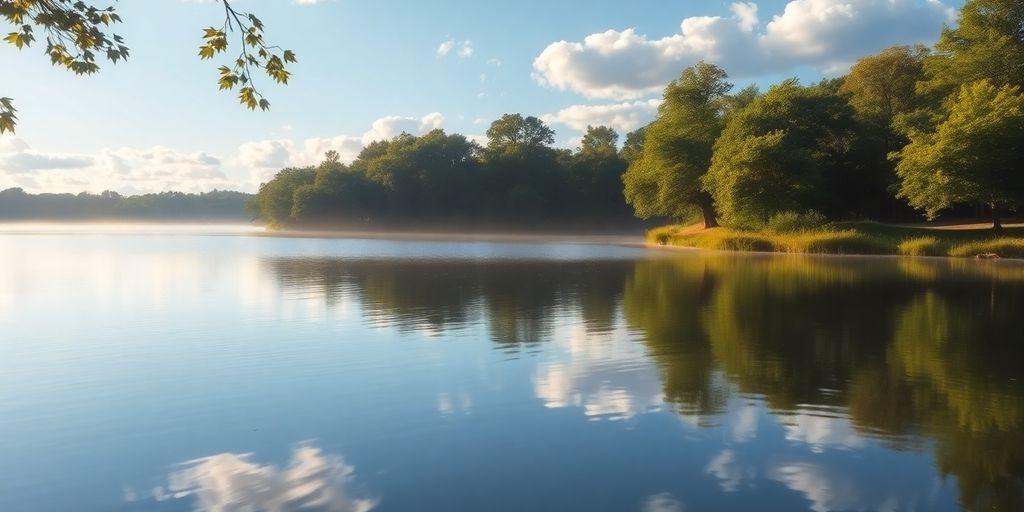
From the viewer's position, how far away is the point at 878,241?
38062mm

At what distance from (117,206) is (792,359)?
179 meters

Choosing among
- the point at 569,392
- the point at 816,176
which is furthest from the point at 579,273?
the point at 816,176

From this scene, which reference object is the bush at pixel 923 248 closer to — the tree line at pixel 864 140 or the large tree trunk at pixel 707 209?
the tree line at pixel 864 140

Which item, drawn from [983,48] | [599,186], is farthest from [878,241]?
[599,186]

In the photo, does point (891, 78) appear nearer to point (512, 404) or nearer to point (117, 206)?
point (512, 404)

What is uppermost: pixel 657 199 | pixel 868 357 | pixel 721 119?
pixel 721 119

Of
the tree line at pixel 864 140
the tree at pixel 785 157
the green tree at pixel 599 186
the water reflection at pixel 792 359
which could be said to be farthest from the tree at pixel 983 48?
the green tree at pixel 599 186

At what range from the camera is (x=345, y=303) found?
1727cm

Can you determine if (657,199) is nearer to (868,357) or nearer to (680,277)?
(680,277)

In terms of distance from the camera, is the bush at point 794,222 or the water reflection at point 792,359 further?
the bush at point 794,222

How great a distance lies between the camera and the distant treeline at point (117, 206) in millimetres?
153875

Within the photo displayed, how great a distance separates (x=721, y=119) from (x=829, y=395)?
187 ft

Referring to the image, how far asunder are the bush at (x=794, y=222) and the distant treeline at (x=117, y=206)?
4750 inches

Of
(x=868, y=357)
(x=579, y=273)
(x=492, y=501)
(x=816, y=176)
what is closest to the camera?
(x=492, y=501)
